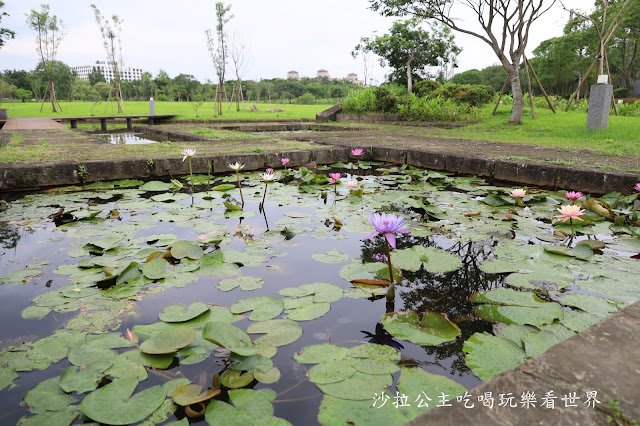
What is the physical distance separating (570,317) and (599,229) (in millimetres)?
1255

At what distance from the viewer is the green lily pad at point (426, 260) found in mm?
1791

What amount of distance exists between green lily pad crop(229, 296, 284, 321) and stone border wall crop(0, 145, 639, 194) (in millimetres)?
2702

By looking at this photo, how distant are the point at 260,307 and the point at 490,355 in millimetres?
787

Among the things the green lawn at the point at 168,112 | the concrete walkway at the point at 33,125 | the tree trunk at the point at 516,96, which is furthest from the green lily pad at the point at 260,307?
the green lawn at the point at 168,112

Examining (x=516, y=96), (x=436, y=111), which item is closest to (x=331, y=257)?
(x=516, y=96)

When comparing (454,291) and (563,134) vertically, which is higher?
(563,134)

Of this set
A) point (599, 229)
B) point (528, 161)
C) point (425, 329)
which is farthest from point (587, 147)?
point (425, 329)

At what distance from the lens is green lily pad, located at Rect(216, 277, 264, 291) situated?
64.2 inches

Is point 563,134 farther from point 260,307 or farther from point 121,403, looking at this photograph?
point 121,403

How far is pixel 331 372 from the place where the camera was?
1094mm

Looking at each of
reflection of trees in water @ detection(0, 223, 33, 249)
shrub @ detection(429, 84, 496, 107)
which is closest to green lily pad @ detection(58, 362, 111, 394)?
reflection of trees in water @ detection(0, 223, 33, 249)

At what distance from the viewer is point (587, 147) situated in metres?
5.02

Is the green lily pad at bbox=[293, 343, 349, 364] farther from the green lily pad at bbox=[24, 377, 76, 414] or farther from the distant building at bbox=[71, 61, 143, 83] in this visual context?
the distant building at bbox=[71, 61, 143, 83]

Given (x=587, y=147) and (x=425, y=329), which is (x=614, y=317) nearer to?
(x=425, y=329)
